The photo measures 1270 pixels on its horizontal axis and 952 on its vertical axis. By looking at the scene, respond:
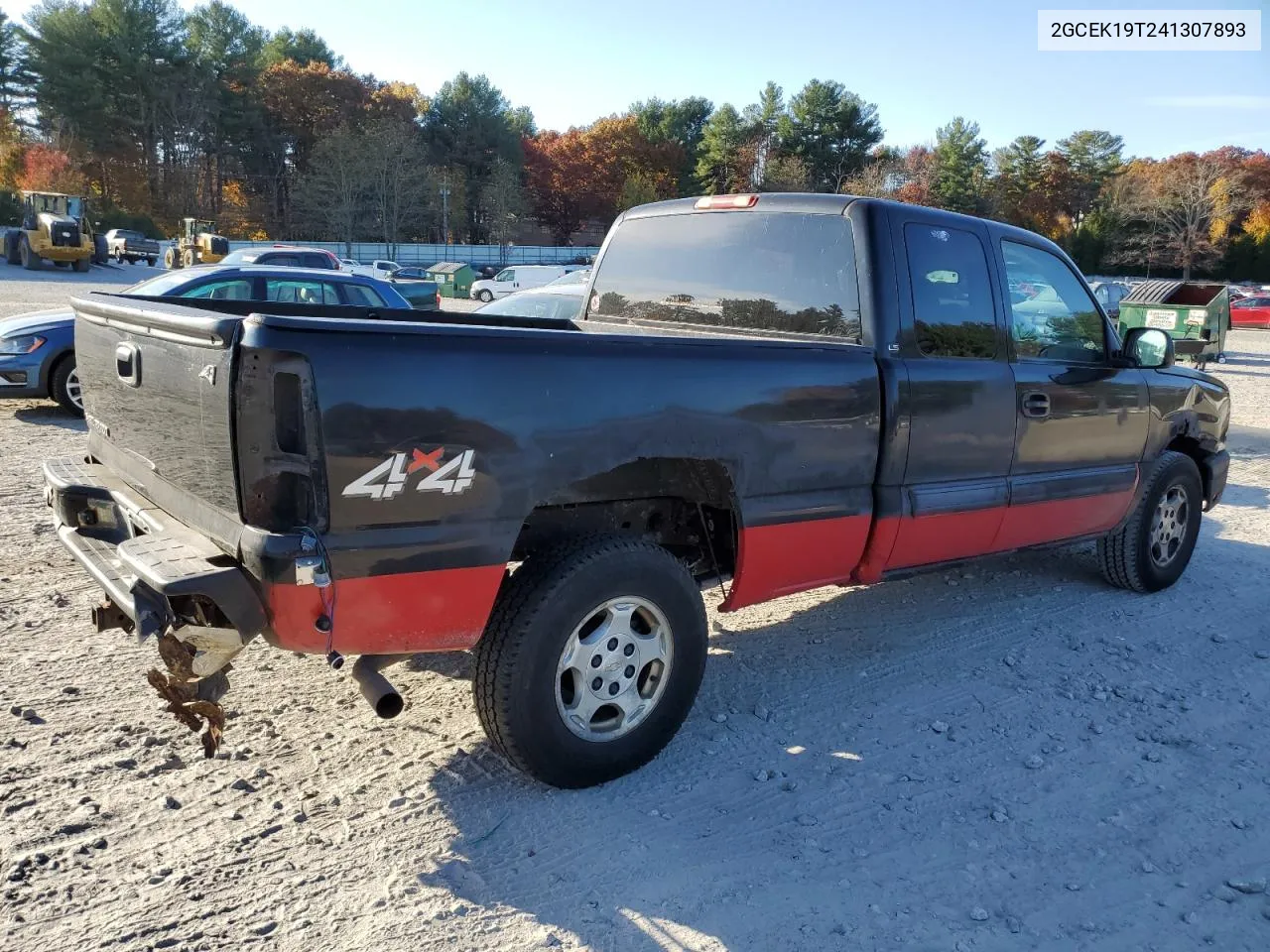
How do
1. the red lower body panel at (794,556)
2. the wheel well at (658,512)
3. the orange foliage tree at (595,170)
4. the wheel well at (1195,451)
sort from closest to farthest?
the wheel well at (658,512) → the red lower body panel at (794,556) → the wheel well at (1195,451) → the orange foliage tree at (595,170)

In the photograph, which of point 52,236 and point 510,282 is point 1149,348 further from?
point 52,236

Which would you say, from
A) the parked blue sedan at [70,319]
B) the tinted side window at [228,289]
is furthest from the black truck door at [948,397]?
the tinted side window at [228,289]

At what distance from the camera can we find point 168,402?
3.04 m

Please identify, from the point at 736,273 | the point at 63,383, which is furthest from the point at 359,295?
the point at 736,273

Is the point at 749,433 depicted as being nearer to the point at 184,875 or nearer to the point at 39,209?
the point at 184,875

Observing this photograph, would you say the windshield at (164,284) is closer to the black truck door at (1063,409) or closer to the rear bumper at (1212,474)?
the black truck door at (1063,409)

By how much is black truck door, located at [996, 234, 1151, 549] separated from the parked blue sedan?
19.7 ft

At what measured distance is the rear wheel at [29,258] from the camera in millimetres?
34500

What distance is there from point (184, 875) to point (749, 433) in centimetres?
232

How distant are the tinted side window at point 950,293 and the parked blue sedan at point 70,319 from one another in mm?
5947

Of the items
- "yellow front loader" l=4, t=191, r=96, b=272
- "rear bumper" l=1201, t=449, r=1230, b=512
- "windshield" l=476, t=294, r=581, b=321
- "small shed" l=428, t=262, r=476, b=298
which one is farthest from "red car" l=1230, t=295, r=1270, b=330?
"yellow front loader" l=4, t=191, r=96, b=272

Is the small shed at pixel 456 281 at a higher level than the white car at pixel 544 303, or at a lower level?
higher

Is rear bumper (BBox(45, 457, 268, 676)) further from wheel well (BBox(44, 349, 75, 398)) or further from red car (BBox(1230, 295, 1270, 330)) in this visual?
red car (BBox(1230, 295, 1270, 330))

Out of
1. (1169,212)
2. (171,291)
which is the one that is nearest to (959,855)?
(171,291)
